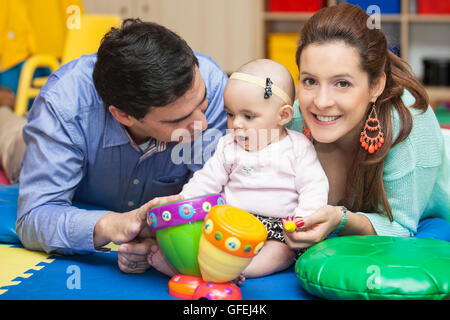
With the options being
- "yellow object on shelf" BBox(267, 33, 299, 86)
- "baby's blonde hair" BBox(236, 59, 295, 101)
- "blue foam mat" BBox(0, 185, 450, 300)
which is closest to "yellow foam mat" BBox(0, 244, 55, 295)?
"blue foam mat" BBox(0, 185, 450, 300)

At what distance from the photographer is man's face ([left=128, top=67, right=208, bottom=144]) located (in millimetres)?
1406

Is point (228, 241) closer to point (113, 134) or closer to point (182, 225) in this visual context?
point (182, 225)

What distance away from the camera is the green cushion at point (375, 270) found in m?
1.08

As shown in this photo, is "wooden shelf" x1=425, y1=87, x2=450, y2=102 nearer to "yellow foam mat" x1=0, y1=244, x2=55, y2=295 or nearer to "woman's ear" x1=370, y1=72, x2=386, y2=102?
"woman's ear" x1=370, y1=72, x2=386, y2=102

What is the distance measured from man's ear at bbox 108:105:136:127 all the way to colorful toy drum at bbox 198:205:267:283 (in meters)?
0.51

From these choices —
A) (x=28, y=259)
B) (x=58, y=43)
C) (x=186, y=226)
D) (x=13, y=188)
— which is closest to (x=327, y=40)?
(x=186, y=226)

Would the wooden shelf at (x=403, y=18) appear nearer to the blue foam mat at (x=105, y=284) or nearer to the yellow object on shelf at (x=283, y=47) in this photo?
the yellow object on shelf at (x=283, y=47)

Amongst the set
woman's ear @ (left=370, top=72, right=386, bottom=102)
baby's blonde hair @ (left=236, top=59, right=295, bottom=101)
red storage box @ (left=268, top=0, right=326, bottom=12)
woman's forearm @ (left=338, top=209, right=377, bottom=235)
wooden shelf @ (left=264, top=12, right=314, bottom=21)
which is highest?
red storage box @ (left=268, top=0, right=326, bottom=12)

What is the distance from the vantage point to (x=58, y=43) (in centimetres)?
372

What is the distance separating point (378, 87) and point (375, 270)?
48 centimetres

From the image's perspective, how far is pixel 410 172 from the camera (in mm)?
1402

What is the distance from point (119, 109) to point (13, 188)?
0.73 m

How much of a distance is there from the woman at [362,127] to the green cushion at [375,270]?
73 millimetres


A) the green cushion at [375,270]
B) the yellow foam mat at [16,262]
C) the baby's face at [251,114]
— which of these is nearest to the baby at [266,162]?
the baby's face at [251,114]
